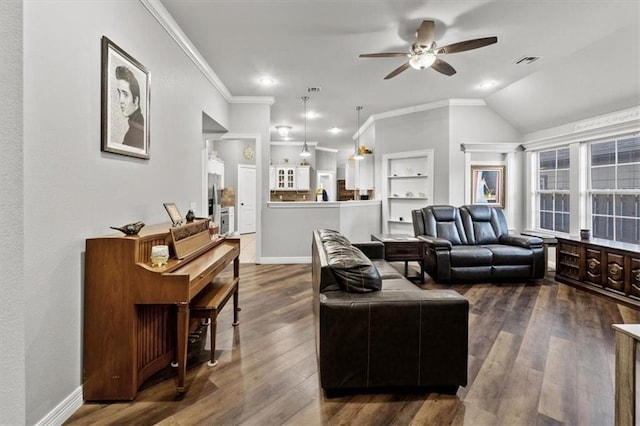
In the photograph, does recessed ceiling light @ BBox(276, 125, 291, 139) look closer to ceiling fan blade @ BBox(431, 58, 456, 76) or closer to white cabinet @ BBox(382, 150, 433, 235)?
white cabinet @ BBox(382, 150, 433, 235)

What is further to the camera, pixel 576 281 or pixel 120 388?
pixel 576 281

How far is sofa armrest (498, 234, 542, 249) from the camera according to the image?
429 cm

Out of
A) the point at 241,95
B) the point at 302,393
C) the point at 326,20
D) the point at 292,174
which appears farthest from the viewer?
the point at 292,174

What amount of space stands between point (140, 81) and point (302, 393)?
2616 mm

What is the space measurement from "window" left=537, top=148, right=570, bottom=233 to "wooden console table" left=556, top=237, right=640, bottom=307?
90cm

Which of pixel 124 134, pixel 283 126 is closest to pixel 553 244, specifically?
pixel 124 134

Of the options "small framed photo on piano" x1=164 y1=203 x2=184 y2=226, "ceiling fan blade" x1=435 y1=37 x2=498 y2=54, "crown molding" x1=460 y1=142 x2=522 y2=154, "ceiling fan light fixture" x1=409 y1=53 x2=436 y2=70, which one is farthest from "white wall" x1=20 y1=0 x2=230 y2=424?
"crown molding" x1=460 y1=142 x2=522 y2=154

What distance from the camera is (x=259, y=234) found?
546cm

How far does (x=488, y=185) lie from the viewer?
5.67m

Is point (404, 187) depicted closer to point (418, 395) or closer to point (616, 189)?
point (616, 189)

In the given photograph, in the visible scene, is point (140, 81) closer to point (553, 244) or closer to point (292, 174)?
point (553, 244)

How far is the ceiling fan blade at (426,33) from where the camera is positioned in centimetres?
285

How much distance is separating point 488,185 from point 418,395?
485 centimetres

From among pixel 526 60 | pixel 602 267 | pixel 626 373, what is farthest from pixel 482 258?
pixel 626 373
